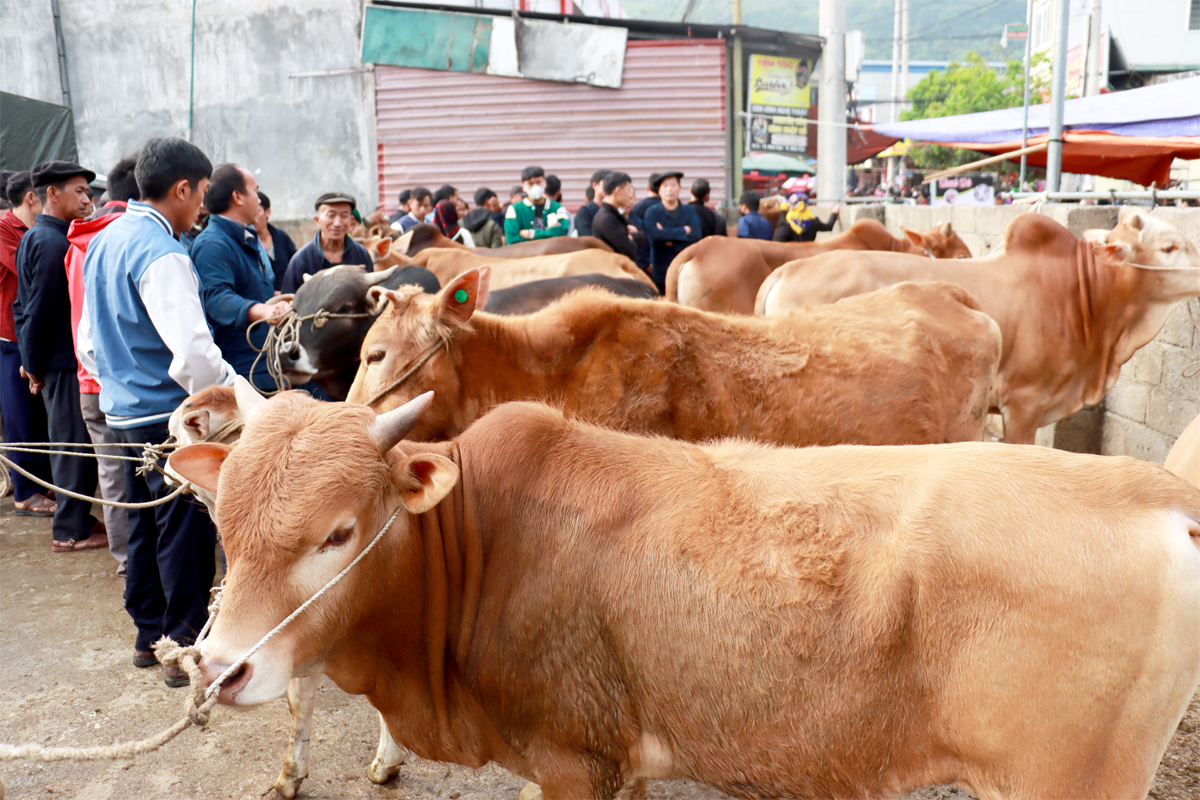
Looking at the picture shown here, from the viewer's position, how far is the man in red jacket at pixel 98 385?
4699 millimetres

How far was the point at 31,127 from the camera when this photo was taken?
11.4 metres

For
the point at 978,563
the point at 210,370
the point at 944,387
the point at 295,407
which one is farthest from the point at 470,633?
the point at 944,387

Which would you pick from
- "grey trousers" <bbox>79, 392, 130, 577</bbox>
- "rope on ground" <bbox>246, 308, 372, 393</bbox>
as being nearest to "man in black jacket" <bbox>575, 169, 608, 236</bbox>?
"rope on ground" <bbox>246, 308, 372, 393</bbox>

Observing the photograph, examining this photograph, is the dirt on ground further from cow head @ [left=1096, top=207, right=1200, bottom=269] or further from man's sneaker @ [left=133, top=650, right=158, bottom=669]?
cow head @ [left=1096, top=207, right=1200, bottom=269]

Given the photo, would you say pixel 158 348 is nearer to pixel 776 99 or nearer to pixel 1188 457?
pixel 1188 457

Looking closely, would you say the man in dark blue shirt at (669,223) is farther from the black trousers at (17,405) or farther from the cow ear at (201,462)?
the cow ear at (201,462)

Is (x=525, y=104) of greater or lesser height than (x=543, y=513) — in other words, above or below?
above

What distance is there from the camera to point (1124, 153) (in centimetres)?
1082

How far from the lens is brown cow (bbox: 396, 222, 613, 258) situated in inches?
355

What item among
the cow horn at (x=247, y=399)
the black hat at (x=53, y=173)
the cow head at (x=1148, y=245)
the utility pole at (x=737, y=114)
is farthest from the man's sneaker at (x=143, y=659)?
the utility pole at (x=737, y=114)

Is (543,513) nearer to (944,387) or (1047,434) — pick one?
(944,387)

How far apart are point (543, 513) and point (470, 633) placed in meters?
0.39

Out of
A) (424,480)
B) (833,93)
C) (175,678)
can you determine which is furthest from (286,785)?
(833,93)

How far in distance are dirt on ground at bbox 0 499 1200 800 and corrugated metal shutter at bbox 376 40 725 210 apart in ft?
43.9
